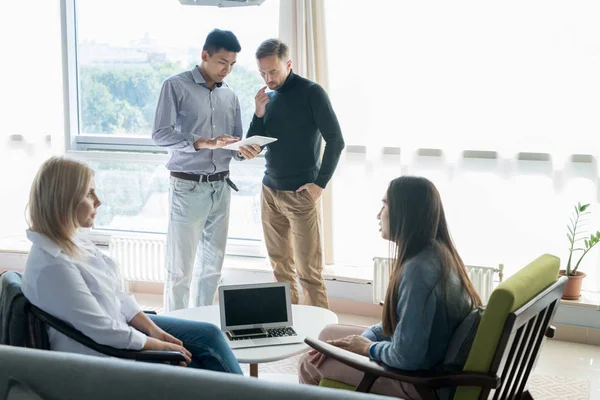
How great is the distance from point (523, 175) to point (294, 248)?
1.46 meters

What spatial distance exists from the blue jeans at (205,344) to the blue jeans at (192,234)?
1.26 m

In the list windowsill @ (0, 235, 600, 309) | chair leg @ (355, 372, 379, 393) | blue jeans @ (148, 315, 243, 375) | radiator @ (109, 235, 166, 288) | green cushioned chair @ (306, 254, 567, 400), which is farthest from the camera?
radiator @ (109, 235, 166, 288)

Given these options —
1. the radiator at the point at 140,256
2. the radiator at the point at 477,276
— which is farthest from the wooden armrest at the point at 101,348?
the radiator at the point at 140,256

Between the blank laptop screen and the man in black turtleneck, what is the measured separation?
113 centimetres

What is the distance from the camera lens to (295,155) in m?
4.35

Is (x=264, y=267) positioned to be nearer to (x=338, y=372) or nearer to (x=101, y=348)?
(x=338, y=372)

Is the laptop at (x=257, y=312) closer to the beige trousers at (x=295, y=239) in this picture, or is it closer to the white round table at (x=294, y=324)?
the white round table at (x=294, y=324)

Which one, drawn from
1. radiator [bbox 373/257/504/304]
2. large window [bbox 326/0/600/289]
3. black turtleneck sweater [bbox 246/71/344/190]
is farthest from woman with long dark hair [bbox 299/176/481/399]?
large window [bbox 326/0/600/289]

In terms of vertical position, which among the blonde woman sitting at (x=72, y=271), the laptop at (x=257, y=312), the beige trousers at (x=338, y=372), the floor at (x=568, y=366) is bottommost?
the floor at (x=568, y=366)

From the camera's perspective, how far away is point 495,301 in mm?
2414

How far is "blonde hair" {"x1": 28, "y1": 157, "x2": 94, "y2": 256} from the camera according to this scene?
2670 mm

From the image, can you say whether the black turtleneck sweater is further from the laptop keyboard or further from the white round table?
the laptop keyboard

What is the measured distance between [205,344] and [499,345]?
1121 mm

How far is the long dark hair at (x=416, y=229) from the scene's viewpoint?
2.68 meters
